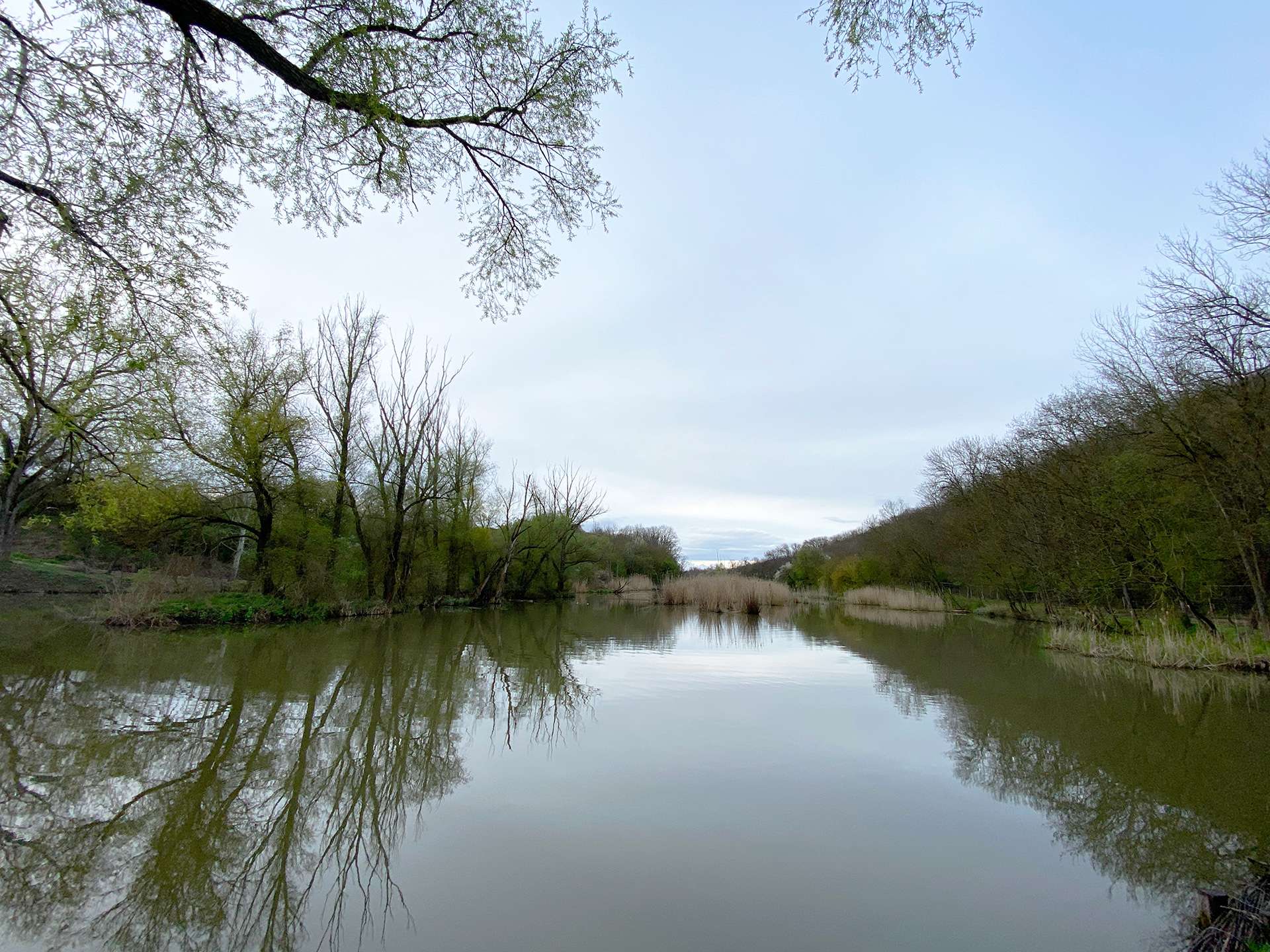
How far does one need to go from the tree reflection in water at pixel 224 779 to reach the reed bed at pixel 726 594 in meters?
14.9

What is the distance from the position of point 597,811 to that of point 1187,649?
1087 centimetres

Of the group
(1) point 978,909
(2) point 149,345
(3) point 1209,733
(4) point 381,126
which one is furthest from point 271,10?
(3) point 1209,733

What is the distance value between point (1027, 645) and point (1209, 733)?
8.66m

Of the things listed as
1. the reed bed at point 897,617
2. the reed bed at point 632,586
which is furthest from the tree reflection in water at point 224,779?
the reed bed at point 632,586

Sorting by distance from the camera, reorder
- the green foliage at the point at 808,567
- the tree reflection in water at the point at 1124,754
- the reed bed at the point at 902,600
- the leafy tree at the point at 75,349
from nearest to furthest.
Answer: the tree reflection in water at the point at 1124,754
the leafy tree at the point at 75,349
the reed bed at the point at 902,600
the green foliage at the point at 808,567

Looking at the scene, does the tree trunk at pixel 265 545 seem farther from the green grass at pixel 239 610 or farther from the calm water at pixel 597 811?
the calm water at pixel 597 811

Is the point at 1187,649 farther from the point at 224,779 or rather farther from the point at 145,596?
the point at 145,596

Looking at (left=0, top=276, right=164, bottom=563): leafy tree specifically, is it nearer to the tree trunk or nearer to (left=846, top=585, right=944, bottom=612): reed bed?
the tree trunk

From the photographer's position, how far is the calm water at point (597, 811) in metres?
2.29

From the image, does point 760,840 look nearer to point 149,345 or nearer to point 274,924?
point 274,924

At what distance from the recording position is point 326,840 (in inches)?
113

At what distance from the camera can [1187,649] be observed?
9477mm

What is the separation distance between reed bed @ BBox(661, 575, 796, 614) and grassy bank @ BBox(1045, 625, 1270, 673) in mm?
11384

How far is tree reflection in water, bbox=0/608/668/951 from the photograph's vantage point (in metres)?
2.26
